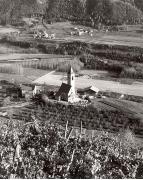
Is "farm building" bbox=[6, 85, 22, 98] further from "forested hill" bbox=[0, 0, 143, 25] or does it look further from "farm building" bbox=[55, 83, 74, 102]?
"forested hill" bbox=[0, 0, 143, 25]

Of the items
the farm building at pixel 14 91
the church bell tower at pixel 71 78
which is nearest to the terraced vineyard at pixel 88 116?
the church bell tower at pixel 71 78

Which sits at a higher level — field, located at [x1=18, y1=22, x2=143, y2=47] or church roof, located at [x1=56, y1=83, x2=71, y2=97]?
field, located at [x1=18, y1=22, x2=143, y2=47]

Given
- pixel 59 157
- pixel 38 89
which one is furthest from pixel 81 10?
pixel 59 157

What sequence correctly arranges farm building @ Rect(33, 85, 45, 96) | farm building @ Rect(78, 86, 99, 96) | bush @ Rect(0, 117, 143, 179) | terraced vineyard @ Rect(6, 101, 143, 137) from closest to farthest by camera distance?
bush @ Rect(0, 117, 143, 179) < terraced vineyard @ Rect(6, 101, 143, 137) < farm building @ Rect(78, 86, 99, 96) < farm building @ Rect(33, 85, 45, 96)

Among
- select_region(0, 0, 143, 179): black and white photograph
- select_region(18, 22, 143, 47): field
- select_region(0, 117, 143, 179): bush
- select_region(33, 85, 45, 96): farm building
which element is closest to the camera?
select_region(0, 117, 143, 179): bush

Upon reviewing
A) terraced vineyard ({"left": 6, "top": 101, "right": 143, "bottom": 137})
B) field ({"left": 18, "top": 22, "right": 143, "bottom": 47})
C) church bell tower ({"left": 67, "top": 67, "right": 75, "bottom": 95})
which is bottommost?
terraced vineyard ({"left": 6, "top": 101, "right": 143, "bottom": 137})

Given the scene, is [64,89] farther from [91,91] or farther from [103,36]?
[103,36]

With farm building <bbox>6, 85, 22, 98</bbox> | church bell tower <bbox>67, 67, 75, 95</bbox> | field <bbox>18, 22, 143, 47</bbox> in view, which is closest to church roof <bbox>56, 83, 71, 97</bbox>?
church bell tower <bbox>67, 67, 75, 95</bbox>

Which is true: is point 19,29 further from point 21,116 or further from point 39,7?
point 21,116

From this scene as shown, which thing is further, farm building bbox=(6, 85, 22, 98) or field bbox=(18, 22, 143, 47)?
farm building bbox=(6, 85, 22, 98)
